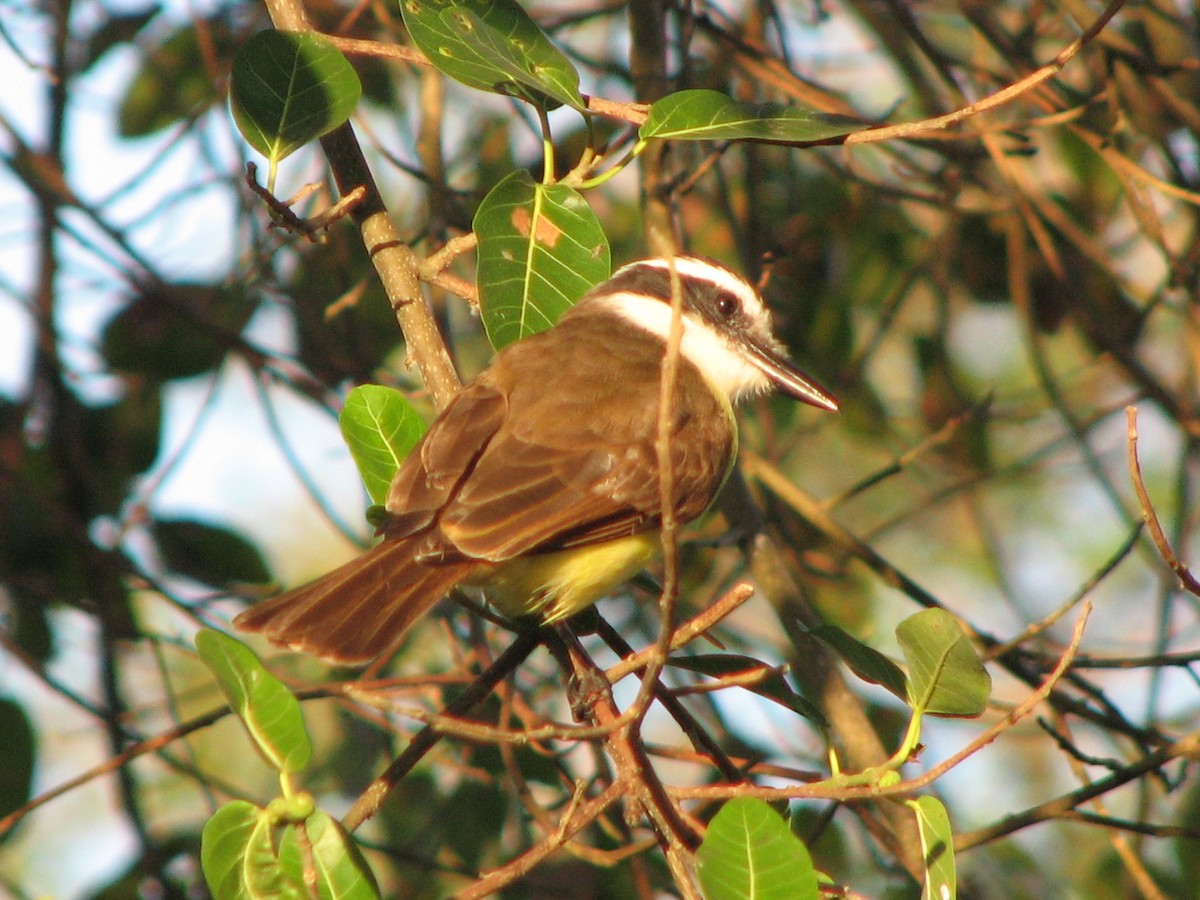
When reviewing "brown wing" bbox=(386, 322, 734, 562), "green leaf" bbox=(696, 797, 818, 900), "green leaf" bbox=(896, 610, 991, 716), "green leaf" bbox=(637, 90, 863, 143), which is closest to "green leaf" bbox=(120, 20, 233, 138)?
"brown wing" bbox=(386, 322, 734, 562)

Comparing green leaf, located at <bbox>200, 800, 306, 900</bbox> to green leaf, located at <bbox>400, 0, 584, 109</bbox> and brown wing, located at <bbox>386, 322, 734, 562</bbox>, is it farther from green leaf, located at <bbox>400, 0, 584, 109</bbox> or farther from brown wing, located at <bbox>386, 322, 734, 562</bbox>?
green leaf, located at <bbox>400, 0, 584, 109</bbox>

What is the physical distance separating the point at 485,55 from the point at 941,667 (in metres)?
1.28

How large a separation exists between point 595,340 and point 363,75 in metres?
1.78

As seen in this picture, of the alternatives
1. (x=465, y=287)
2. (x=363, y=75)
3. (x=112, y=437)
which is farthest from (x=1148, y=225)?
(x=112, y=437)

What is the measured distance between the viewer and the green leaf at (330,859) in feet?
6.17

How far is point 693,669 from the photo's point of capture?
8.25 feet

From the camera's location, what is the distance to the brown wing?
2756 millimetres

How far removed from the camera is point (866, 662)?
2191 millimetres

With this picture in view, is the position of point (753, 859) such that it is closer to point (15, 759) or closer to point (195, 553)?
point (15, 759)

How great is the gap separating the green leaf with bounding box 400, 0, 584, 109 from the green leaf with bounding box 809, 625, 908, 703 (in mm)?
1012

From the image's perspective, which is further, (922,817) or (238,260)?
(238,260)

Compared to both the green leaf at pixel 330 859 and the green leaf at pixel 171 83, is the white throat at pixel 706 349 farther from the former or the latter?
the green leaf at pixel 330 859

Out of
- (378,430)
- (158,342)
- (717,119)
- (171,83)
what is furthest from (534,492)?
(171,83)

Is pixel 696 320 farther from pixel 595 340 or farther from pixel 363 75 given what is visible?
pixel 363 75
